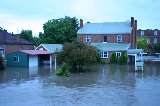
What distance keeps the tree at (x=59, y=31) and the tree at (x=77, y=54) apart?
24552mm

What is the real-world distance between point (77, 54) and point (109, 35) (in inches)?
905

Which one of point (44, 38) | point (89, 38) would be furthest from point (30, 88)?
point (44, 38)

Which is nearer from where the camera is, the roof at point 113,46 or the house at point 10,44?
the house at point 10,44

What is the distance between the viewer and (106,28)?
202 feet

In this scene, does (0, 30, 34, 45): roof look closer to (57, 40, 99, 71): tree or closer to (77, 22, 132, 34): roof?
(77, 22, 132, 34): roof

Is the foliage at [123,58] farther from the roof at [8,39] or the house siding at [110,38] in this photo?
the roof at [8,39]

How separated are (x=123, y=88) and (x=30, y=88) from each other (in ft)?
26.0

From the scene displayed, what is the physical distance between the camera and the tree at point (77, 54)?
125ft

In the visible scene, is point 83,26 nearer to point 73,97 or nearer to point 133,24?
point 133,24

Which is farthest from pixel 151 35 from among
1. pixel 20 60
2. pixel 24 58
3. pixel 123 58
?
pixel 20 60

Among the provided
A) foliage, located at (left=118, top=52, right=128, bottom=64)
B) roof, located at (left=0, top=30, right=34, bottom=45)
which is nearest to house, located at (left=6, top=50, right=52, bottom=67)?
roof, located at (left=0, top=30, right=34, bottom=45)

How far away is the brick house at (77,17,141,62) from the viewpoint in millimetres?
57338

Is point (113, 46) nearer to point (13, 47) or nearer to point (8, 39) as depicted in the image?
point (13, 47)

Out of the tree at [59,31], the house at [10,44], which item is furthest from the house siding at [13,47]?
the tree at [59,31]
